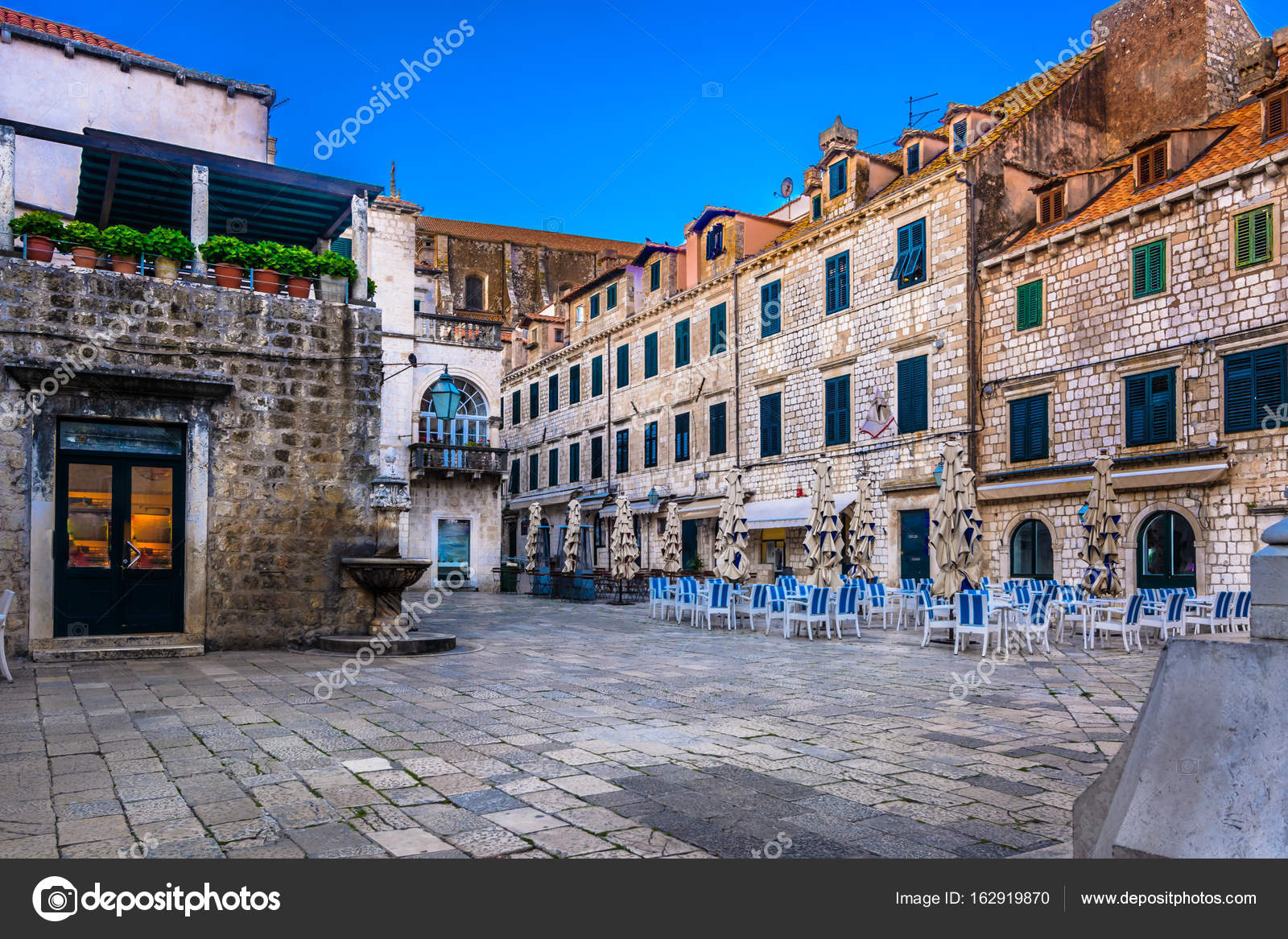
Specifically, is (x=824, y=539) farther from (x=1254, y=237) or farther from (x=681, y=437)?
(x=681, y=437)

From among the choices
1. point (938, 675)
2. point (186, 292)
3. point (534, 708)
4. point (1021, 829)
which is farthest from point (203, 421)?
point (1021, 829)

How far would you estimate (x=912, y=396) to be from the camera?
2173 centimetres

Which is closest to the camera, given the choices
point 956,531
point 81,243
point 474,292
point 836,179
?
point 81,243

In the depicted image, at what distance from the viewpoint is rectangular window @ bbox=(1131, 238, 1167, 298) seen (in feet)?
57.0

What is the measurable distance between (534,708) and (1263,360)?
568 inches

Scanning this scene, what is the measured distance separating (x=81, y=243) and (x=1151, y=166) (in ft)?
62.0

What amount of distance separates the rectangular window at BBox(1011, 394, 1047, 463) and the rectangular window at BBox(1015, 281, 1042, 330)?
1.60 meters

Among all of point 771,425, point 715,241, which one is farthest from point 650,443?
point 715,241

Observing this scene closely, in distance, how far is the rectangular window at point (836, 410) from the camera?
2358 centimetres

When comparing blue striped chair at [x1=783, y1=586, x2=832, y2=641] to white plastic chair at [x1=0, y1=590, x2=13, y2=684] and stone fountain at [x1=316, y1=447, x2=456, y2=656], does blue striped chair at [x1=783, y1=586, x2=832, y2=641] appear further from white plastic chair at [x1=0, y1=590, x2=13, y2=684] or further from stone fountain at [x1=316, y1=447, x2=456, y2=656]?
white plastic chair at [x1=0, y1=590, x2=13, y2=684]

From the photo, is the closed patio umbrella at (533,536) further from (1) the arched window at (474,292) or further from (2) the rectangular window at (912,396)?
(1) the arched window at (474,292)

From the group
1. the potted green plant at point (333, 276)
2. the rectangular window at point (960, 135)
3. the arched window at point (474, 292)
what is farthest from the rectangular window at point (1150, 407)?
the arched window at point (474, 292)

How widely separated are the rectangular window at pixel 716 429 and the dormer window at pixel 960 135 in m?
9.70
